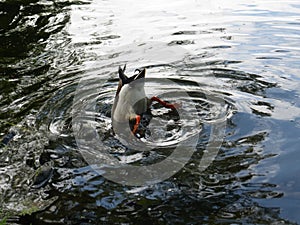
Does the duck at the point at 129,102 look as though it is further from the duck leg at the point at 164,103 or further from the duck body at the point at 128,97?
the duck leg at the point at 164,103

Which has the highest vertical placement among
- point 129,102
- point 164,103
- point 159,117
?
point 129,102

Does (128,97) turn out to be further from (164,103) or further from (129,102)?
(164,103)

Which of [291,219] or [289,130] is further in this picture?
[289,130]

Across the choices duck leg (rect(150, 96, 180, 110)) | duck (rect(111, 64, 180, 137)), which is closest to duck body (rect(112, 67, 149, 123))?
duck (rect(111, 64, 180, 137))

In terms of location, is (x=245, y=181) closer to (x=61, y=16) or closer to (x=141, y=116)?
(x=141, y=116)

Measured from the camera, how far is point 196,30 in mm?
8133

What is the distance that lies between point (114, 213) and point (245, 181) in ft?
3.73

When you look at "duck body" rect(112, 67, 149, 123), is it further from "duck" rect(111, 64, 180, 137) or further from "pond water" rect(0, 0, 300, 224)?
"pond water" rect(0, 0, 300, 224)

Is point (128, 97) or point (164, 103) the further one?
point (164, 103)

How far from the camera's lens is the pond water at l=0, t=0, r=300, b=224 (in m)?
3.59

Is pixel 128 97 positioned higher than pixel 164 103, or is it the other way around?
pixel 128 97

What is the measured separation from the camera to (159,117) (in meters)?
5.15

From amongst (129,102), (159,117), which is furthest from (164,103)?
(129,102)

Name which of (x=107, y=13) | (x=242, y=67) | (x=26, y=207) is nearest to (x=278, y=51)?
(x=242, y=67)
